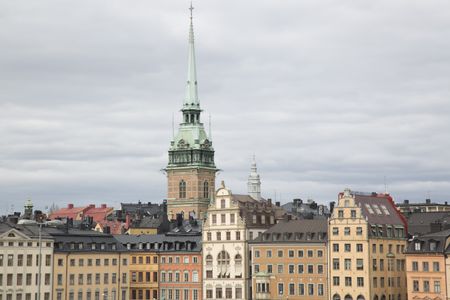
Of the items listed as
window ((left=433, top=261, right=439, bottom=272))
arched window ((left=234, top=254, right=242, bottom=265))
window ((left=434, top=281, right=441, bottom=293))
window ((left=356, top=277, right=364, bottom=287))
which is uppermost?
arched window ((left=234, top=254, right=242, bottom=265))

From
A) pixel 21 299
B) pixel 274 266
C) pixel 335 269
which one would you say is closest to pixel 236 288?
pixel 274 266

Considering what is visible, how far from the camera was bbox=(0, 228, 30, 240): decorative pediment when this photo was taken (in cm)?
13538

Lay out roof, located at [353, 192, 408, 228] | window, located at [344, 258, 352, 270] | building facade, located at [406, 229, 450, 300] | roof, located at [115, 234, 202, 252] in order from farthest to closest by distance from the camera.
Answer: roof, located at [115, 234, 202, 252]
roof, located at [353, 192, 408, 228]
window, located at [344, 258, 352, 270]
building facade, located at [406, 229, 450, 300]

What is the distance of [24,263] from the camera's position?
137375 millimetres

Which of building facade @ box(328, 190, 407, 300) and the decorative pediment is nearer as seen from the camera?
building facade @ box(328, 190, 407, 300)

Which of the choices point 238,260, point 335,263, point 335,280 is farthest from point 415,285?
point 238,260

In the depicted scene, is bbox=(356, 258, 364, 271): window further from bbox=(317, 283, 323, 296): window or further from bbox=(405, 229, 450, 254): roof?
bbox=(405, 229, 450, 254): roof

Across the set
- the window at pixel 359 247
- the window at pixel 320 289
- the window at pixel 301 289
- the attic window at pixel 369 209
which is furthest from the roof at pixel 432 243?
the window at pixel 301 289

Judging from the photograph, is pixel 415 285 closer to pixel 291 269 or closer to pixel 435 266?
pixel 435 266

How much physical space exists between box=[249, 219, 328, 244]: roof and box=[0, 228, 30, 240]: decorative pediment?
35.6 metres

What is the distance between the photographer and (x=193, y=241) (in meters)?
156

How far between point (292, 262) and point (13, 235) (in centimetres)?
4235

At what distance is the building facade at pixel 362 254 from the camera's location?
5315 inches

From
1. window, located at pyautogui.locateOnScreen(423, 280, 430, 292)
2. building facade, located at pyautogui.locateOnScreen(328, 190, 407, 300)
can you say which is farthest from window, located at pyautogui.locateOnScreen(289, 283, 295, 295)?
window, located at pyautogui.locateOnScreen(423, 280, 430, 292)
